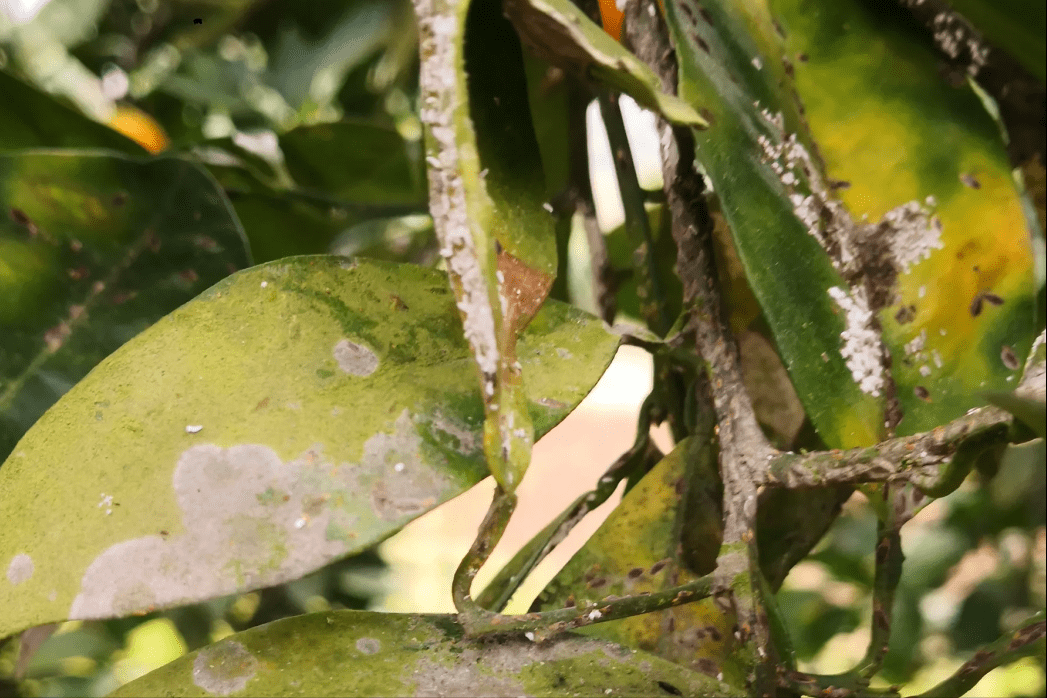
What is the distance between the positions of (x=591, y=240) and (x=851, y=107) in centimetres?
17

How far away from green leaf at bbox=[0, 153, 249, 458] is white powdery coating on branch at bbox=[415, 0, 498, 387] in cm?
21

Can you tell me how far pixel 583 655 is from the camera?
24 cm

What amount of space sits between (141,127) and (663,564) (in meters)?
0.57

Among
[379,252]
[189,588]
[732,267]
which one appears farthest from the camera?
[379,252]

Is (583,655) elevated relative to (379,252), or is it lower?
lower

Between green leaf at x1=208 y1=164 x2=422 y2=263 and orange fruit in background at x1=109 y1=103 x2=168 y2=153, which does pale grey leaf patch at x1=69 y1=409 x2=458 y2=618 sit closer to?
green leaf at x1=208 y1=164 x2=422 y2=263

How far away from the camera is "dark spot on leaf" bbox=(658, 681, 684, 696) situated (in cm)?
23

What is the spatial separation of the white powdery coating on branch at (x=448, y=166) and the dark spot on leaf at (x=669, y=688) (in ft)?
0.38

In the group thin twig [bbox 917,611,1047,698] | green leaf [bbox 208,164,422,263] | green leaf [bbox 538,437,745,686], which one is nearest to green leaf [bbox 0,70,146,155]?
green leaf [bbox 208,164,422,263]

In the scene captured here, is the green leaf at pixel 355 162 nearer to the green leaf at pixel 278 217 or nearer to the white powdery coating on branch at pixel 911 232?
the green leaf at pixel 278 217

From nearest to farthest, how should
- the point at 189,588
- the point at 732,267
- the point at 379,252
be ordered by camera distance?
the point at 189,588 → the point at 732,267 → the point at 379,252

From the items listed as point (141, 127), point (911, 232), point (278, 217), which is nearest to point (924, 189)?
point (911, 232)

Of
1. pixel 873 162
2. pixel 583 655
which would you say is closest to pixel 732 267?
pixel 873 162

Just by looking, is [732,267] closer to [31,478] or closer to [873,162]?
[873,162]
